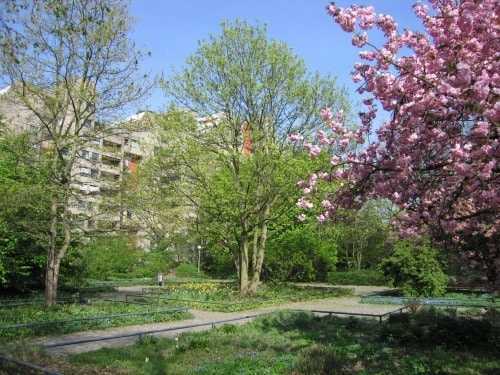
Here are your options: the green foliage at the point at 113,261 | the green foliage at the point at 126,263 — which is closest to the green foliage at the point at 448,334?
the green foliage at the point at 113,261

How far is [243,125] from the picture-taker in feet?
83.7

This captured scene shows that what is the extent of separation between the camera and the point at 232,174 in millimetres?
25312

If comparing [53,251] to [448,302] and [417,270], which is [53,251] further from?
[417,270]

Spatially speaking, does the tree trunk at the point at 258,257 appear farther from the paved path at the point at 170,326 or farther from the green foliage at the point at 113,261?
the green foliage at the point at 113,261

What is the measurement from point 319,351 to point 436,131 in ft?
18.1

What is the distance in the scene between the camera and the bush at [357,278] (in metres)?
40.9

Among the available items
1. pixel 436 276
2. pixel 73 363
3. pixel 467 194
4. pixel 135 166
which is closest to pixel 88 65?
pixel 135 166

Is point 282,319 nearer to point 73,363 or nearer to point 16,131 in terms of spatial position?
point 73,363

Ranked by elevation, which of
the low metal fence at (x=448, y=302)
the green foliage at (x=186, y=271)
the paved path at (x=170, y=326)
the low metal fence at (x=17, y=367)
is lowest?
the paved path at (x=170, y=326)

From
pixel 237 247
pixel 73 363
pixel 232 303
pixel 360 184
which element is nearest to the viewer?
pixel 360 184

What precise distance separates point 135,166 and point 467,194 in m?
22.0

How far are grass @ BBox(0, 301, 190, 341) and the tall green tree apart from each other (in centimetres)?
735

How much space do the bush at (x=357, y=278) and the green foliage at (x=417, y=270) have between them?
51.8ft

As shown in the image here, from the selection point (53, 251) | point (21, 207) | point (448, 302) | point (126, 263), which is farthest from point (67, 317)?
point (126, 263)
